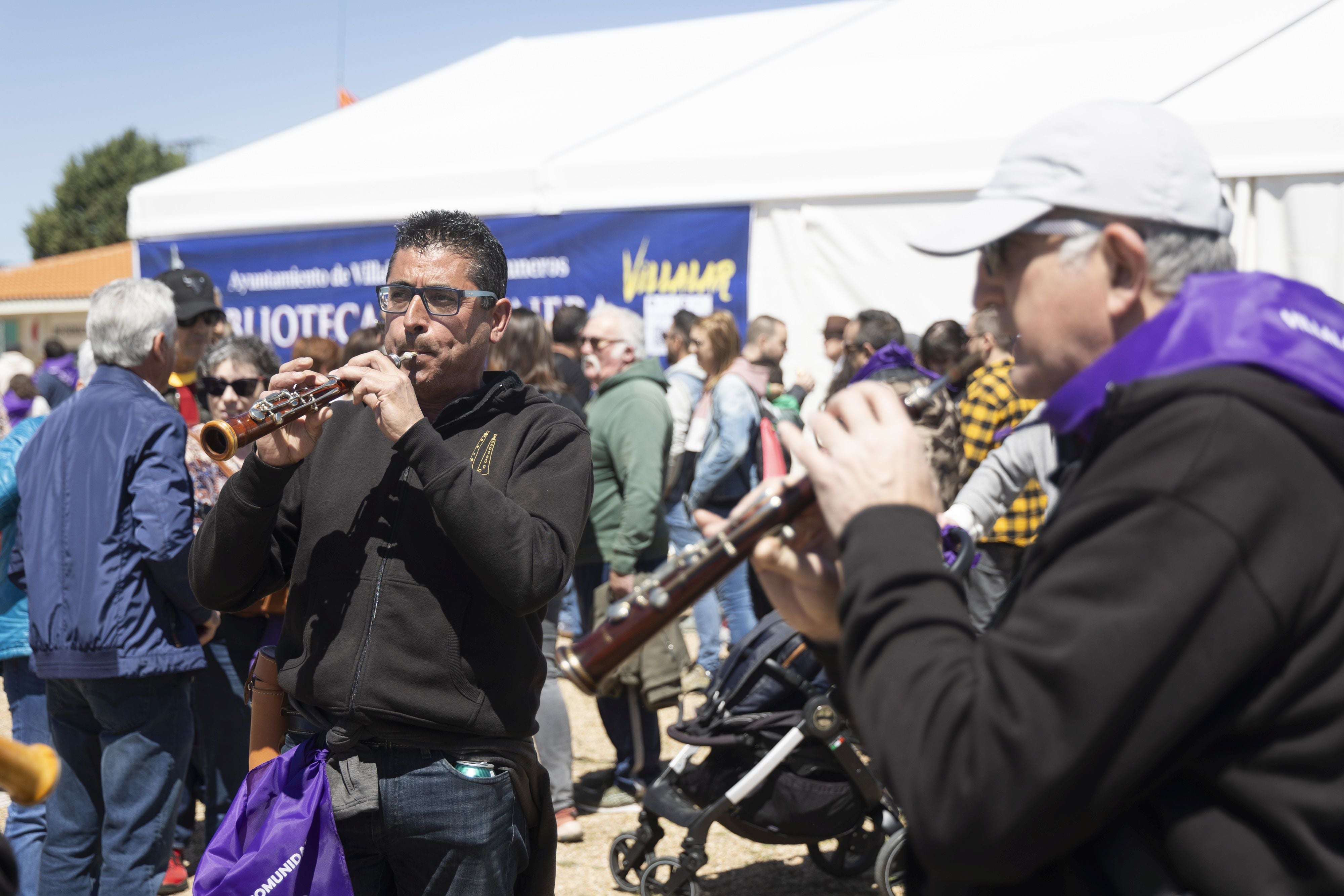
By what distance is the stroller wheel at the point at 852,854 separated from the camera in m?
4.52

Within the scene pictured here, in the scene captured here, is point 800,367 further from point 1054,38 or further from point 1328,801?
point 1328,801

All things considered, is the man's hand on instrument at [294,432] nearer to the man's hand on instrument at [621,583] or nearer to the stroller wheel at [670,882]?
the stroller wheel at [670,882]

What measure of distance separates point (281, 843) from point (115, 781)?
1.39 m

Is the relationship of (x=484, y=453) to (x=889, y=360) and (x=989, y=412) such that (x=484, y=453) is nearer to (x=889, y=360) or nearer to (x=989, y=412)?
(x=889, y=360)

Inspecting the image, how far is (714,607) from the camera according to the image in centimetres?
682

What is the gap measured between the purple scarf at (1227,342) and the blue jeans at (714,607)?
506 cm

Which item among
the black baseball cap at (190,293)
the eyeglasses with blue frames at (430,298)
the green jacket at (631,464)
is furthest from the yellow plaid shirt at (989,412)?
the black baseball cap at (190,293)

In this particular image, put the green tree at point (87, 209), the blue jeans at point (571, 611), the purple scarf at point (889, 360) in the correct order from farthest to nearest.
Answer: the green tree at point (87, 209) < the blue jeans at point (571, 611) < the purple scarf at point (889, 360)

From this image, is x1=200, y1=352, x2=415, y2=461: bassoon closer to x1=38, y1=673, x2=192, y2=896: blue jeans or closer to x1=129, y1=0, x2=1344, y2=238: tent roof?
x1=38, y1=673, x2=192, y2=896: blue jeans

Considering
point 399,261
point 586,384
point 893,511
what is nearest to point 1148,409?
point 893,511

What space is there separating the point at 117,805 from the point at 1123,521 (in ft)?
10.6

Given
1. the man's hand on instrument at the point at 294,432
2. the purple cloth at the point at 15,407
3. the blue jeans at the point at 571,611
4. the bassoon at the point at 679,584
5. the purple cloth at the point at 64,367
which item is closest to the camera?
the bassoon at the point at 679,584

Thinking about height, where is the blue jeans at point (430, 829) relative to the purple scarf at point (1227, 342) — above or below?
below

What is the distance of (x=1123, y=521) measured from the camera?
1.14 m
